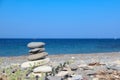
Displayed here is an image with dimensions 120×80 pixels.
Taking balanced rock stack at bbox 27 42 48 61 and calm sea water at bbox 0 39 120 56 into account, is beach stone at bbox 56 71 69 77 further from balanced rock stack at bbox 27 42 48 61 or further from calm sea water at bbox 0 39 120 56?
calm sea water at bbox 0 39 120 56

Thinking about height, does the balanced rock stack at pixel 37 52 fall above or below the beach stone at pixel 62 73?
above

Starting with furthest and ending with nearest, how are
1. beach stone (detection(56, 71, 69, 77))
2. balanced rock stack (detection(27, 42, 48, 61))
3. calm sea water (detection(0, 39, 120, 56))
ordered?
calm sea water (detection(0, 39, 120, 56)) < balanced rock stack (detection(27, 42, 48, 61)) < beach stone (detection(56, 71, 69, 77))

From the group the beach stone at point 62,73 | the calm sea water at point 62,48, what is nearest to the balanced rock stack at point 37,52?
the beach stone at point 62,73

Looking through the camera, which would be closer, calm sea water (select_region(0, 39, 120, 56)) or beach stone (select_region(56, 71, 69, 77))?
beach stone (select_region(56, 71, 69, 77))

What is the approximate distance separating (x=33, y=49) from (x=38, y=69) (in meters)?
2.37

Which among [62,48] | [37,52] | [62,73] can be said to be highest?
[37,52]

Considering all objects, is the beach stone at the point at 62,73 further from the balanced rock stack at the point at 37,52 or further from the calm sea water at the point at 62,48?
the calm sea water at the point at 62,48

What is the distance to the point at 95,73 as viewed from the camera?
30.8 ft

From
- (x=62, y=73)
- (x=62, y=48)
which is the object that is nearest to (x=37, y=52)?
(x=62, y=73)

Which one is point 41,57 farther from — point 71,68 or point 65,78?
point 65,78

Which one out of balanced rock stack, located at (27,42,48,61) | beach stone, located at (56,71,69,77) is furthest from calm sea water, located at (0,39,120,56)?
beach stone, located at (56,71,69,77)

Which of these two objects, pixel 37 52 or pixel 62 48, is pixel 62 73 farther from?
pixel 62 48

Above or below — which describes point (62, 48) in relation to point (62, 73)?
below

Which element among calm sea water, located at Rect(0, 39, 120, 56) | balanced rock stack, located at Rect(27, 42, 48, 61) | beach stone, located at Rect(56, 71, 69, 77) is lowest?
calm sea water, located at Rect(0, 39, 120, 56)
